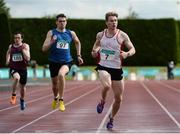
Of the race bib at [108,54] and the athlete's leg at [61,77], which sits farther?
the athlete's leg at [61,77]

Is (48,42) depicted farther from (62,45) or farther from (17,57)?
(17,57)

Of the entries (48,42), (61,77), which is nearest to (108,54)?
(48,42)

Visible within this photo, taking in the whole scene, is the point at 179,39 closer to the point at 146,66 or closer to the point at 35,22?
the point at 146,66

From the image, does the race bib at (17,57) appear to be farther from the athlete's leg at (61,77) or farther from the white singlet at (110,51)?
the white singlet at (110,51)

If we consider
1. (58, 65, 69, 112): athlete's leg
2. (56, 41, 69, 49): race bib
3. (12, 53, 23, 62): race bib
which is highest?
(56, 41, 69, 49): race bib

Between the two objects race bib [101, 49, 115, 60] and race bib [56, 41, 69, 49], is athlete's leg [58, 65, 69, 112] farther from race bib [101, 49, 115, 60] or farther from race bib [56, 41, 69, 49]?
race bib [101, 49, 115, 60]

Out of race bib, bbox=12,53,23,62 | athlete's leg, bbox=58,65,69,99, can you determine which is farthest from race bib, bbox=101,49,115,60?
race bib, bbox=12,53,23,62

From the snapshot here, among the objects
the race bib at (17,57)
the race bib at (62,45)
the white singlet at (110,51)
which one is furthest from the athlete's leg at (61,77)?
the white singlet at (110,51)

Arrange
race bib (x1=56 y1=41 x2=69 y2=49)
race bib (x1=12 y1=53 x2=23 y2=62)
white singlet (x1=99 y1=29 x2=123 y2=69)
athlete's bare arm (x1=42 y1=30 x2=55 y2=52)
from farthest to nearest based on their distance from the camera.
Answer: race bib (x1=12 y1=53 x2=23 y2=62)
race bib (x1=56 y1=41 x2=69 y2=49)
athlete's bare arm (x1=42 y1=30 x2=55 y2=52)
white singlet (x1=99 y1=29 x2=123 y2=69)

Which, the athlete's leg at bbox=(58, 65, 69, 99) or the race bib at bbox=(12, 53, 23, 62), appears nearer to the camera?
the athlete's leg at bbox=(58, 65, 69, 99)

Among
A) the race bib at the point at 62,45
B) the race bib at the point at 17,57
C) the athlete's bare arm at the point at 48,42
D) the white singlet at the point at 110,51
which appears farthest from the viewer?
the race bib at the point at 17,57

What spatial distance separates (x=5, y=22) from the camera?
57.0m

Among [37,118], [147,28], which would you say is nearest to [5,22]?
[147,28]

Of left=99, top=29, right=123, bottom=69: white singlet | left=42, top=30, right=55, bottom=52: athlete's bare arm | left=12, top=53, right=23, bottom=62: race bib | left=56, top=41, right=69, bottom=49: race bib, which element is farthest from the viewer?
left=12, top=53, right=23, bottom=62: race bib
